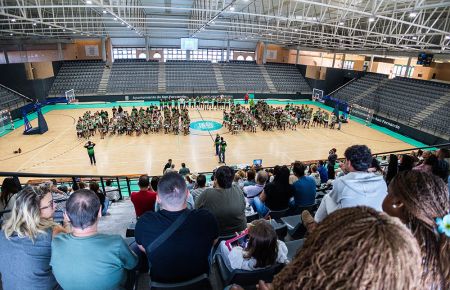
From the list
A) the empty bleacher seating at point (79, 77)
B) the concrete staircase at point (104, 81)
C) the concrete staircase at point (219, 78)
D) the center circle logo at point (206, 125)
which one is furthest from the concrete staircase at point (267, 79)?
the empty bleacher seating at point (79, 77)

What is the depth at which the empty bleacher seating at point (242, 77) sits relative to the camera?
115 ft

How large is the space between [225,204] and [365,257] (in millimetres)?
2876

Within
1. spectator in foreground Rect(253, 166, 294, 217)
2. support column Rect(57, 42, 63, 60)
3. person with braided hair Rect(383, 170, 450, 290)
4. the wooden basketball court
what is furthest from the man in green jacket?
support column Rect(57, 42, 63, 60)

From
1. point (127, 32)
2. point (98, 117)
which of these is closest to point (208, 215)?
point (98, 117)

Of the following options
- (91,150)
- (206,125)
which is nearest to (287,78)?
(206,125)

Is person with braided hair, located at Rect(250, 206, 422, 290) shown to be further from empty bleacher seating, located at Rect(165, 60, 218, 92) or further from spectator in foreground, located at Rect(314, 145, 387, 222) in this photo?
empty bleacher seating, located at Rect(165, 60, 218, 92)

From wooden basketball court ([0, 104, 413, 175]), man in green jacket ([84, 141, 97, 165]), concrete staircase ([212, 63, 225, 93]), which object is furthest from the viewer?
concrete staircase ([212, 63, 225, 93])

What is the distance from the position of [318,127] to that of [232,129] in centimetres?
753

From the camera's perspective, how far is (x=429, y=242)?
135 centimetres

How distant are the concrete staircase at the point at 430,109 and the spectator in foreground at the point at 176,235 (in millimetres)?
23853

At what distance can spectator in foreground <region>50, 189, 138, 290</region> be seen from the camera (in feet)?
7.55

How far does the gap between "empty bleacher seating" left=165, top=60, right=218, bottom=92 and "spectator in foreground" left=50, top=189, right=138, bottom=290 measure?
104 feet

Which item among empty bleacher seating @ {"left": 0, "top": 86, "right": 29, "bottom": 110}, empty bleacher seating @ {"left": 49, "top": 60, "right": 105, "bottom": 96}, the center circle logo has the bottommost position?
the center circle logo

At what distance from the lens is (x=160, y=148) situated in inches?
658
